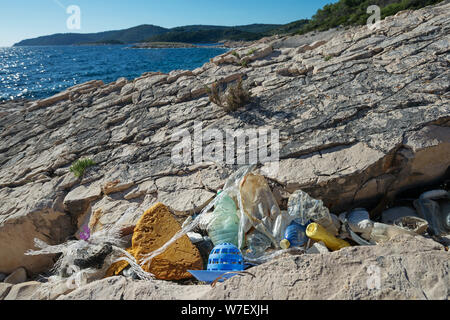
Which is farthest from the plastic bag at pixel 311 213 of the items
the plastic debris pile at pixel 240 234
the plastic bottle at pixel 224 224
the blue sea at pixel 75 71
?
the blue sea at pixel 75 71

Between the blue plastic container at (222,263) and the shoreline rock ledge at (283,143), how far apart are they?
498mm

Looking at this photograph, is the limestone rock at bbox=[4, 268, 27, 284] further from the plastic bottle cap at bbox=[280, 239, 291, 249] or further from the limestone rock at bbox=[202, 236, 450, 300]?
the plastic bottle cap at bbox=[280, 239, 291, 249]

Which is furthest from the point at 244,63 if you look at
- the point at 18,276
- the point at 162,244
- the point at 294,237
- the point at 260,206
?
the point at 18,276

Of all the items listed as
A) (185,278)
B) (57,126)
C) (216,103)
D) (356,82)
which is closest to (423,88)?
(356,82)

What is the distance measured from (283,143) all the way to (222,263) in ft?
7.37

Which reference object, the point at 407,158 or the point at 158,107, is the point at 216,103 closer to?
the point at 158,107

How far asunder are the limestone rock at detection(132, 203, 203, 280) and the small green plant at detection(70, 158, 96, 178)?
103 inches

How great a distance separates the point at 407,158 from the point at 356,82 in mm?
2279

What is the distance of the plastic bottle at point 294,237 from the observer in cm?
273

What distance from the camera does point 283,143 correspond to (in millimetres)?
4059

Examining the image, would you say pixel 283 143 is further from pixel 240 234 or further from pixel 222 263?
pixel 222 263

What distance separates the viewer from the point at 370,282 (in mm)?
1666

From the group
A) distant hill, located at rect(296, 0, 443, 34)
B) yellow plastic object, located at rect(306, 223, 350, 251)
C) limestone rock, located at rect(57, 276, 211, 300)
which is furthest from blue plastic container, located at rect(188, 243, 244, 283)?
Result: distant hill, located at rect(296, 0, 443, 34)
